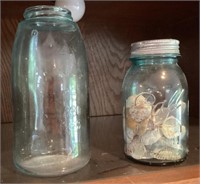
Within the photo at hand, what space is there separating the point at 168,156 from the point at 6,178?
10.1 inches

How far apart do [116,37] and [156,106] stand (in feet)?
1.91

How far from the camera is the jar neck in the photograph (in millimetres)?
464

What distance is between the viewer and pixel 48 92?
1.60 feet

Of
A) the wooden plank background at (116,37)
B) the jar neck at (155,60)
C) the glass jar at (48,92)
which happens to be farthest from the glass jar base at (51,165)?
the wooden plank background at (116,37)

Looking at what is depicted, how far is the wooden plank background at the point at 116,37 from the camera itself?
89 centimetres

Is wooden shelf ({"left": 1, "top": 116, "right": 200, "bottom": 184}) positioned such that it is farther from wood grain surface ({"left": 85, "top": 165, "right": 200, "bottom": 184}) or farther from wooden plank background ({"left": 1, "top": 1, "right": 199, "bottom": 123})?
wooden plank background ({"left": 1, "top": 1, "right": 199, "bottom": 123})

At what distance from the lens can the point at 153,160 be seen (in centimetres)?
44

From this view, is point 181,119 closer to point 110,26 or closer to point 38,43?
point 38,43

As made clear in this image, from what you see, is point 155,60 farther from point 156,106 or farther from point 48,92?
point 48,92

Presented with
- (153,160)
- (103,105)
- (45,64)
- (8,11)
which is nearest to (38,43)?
(45,64)

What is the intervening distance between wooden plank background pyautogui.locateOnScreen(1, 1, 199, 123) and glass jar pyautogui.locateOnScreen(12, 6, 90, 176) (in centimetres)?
40

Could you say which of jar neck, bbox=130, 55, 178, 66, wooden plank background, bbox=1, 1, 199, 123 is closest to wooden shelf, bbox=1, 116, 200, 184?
jar neck, bbox=130, 55, 178, 66

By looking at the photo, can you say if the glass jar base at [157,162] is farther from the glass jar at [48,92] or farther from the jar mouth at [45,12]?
the jar mouth at [45,12]

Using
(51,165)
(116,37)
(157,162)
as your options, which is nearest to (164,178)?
(157,162)
